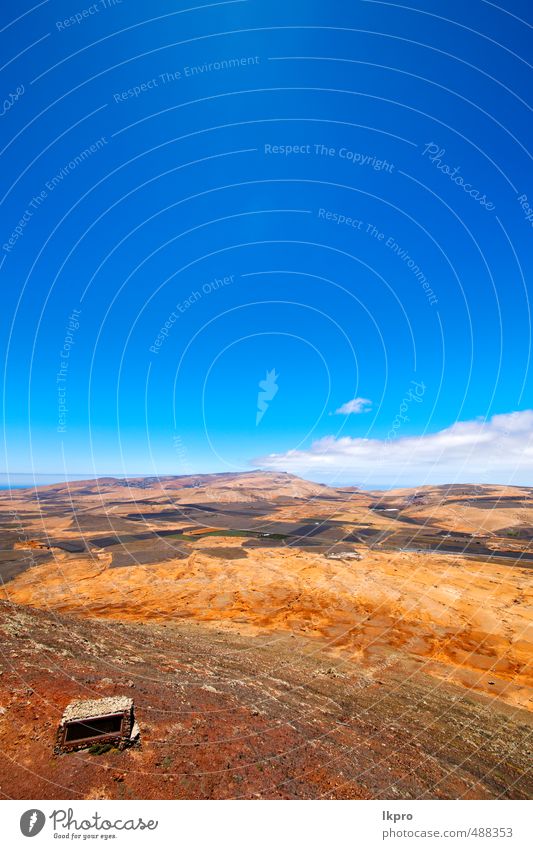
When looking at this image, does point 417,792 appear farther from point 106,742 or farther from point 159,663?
point 159,663
